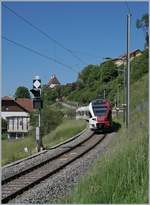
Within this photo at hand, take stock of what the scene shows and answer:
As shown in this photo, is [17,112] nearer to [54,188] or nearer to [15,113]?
[15,113]

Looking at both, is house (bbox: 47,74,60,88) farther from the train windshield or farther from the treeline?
the train windshield

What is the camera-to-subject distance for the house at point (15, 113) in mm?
99625

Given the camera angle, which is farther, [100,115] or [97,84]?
[97,84]

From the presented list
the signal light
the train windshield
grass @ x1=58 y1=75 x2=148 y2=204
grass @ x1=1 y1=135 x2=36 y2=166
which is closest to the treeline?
the train windshield

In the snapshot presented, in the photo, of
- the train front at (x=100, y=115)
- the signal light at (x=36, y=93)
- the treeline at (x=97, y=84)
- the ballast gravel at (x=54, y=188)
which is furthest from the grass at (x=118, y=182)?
the treeline at (x=97, y=84)

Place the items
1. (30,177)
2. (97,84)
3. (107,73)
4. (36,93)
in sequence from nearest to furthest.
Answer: (30,177), (36,93), (97,84), (107,73)

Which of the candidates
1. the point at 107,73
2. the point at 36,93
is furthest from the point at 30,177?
the point at 107,73

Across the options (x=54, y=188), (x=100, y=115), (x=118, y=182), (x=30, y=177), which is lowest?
(x=30, y=177)

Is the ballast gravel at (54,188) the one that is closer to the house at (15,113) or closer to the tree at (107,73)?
the tree at (107,73)

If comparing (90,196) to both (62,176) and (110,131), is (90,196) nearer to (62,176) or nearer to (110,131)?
(62,176)

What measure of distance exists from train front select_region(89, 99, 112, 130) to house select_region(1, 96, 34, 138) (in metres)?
55.7

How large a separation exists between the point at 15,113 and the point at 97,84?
1062 inches

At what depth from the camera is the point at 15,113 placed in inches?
4232

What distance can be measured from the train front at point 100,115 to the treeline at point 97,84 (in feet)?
113
